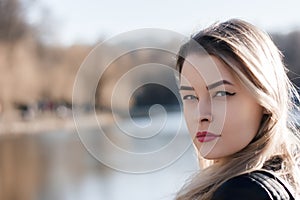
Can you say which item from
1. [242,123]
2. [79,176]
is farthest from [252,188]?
[79,176]

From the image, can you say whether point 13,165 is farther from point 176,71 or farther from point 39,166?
point 176,71

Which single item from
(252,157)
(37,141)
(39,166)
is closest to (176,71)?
(252,157)

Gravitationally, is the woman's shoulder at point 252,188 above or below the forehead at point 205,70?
below

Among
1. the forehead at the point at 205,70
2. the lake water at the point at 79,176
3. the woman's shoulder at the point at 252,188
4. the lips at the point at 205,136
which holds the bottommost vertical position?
the lake water at the point at 79,176

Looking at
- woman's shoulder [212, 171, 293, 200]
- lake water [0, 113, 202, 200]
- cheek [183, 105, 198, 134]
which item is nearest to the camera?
woman's shoulder [212, 171, 293, 200]

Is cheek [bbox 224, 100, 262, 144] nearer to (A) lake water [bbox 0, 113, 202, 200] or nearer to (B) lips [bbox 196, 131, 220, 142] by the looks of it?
(B) lips [bbox 196, 131, 220, 142]

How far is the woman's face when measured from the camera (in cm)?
76

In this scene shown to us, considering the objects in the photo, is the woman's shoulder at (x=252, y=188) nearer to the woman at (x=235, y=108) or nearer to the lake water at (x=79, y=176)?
the woman at (x=235, y=108)

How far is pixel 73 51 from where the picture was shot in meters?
21.6

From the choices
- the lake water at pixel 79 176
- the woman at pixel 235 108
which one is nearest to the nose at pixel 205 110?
the woman at pixel 235 108

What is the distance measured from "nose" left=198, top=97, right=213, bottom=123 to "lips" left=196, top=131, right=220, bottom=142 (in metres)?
0.02

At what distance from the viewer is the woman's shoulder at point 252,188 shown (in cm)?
67

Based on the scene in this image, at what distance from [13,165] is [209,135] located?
10925 mm

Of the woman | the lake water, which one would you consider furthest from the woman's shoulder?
the lake water
